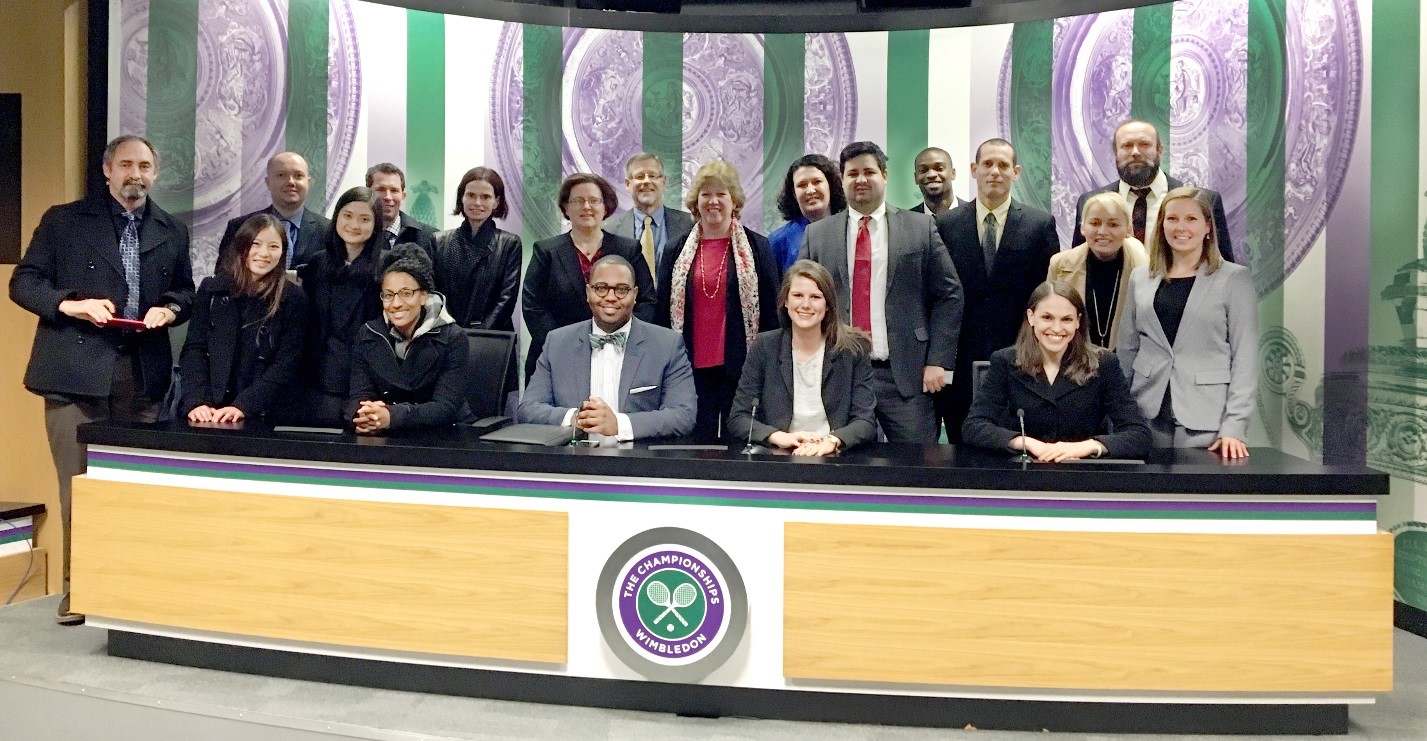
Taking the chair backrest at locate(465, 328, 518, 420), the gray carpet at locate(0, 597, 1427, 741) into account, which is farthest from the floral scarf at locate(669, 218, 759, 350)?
the gray carpet at locate(0, 597, 1427, 741)

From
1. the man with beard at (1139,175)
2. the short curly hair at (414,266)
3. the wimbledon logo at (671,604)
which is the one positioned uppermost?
the man with beard at (1139,175)

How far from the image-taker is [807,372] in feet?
11.5

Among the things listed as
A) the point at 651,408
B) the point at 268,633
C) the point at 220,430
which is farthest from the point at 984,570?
the point at 220,430

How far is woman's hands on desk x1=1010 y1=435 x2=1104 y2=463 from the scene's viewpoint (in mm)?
3055

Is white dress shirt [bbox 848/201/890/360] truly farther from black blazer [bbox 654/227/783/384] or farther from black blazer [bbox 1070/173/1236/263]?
black blazer [bbox 1070/173/1236/263]

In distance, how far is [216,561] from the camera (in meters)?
3.25

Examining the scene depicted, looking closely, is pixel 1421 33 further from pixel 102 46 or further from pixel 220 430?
pixel 102 46

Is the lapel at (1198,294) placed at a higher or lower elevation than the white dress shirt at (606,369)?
higher

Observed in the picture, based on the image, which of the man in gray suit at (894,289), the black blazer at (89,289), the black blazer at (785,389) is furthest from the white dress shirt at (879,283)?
the black blazer at (89,289)

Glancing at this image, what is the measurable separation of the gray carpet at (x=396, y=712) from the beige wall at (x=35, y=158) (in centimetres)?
155

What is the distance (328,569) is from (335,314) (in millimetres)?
1395

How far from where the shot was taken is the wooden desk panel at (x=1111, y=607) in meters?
2.81

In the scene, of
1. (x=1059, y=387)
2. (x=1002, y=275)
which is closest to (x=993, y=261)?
(x=1002, y=275)

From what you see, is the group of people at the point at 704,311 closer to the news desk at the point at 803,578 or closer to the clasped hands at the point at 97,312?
the clasped hands at the point at 97,312
